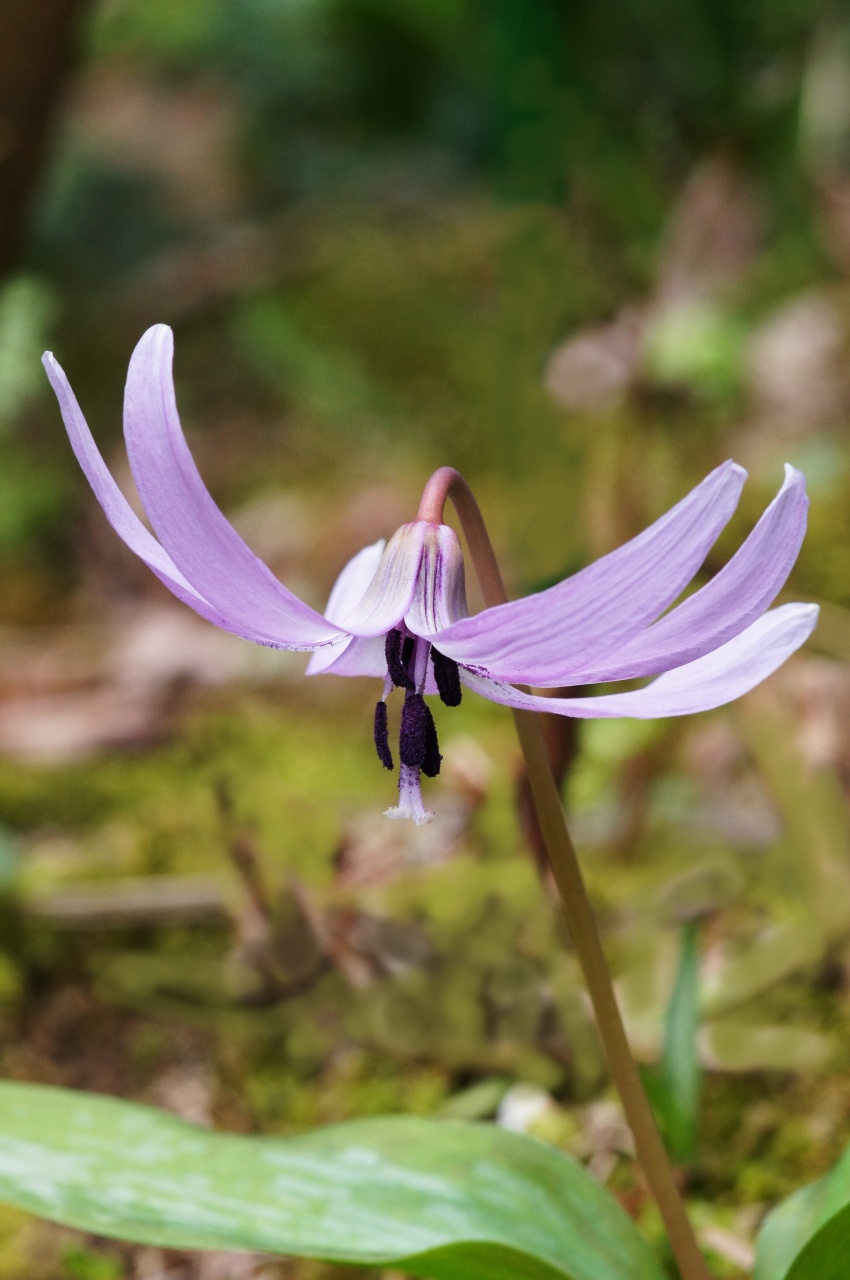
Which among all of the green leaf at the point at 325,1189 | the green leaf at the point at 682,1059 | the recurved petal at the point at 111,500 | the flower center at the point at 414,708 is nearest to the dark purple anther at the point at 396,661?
the flower center at the point at 414,708

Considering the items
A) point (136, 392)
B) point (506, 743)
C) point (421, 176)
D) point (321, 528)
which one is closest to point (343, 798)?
point (506, 743)

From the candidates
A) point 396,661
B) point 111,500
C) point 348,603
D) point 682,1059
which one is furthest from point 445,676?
point 682,1059

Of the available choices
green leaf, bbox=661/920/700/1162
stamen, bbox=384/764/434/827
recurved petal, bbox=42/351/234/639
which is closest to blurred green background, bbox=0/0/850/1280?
green leaf, bbox=661/920/700/1162

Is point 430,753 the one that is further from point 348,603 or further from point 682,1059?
point 682,1059

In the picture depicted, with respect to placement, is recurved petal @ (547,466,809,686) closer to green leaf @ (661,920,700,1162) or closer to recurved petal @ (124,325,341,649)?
recurved petal @ (124,325,341,649)

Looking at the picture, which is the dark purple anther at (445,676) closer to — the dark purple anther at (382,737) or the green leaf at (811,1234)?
the dark purple anther at (382,737)
